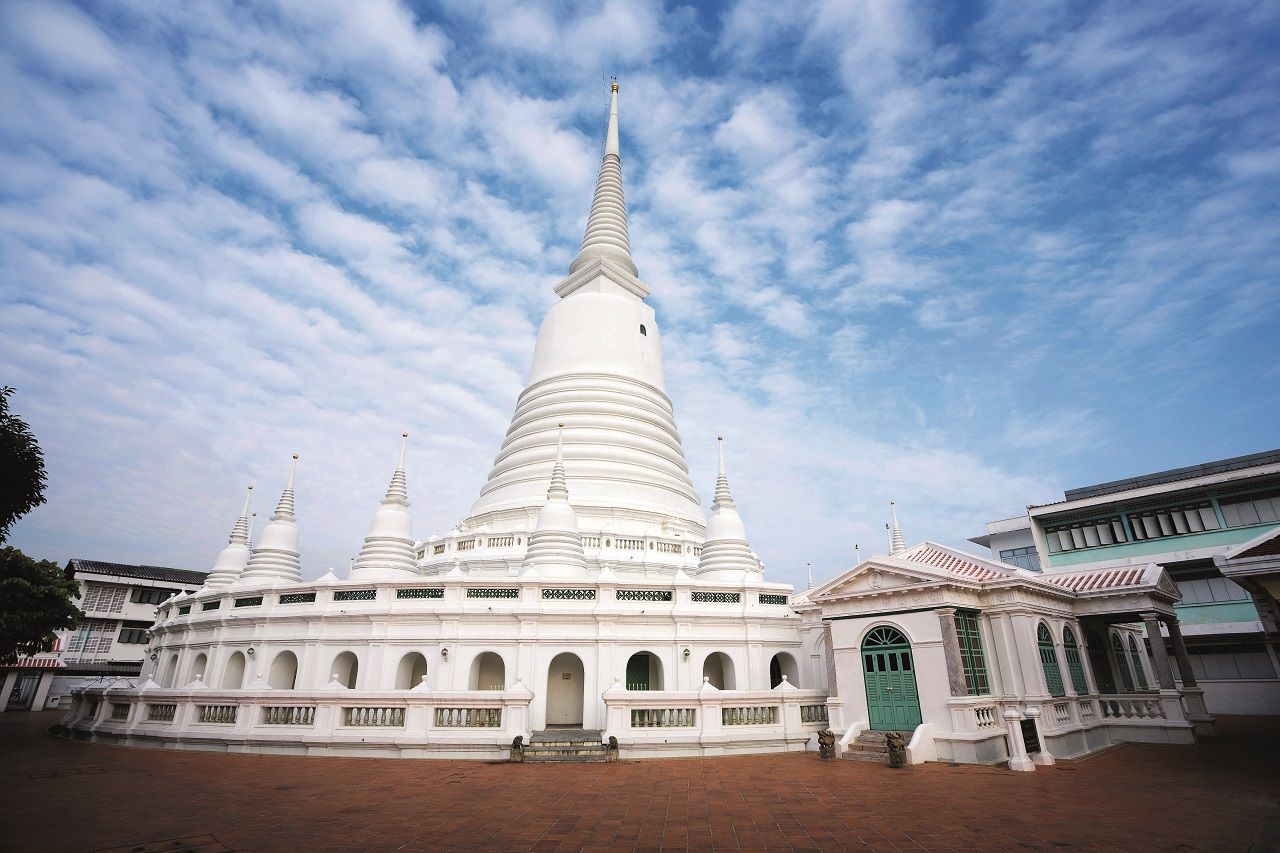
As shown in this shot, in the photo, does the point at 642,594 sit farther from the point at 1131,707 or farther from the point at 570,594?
the point at 1131,707

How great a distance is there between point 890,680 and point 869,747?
75.9 inches

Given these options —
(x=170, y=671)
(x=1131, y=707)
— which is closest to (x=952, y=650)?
(x=1131, y=707)

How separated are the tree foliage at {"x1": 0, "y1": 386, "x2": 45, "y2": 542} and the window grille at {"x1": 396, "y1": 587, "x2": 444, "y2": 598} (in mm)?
9869

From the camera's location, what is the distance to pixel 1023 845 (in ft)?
29.1

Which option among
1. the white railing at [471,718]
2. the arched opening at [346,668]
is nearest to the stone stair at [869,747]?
the white railing at [471,718]

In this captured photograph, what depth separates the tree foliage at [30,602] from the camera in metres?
29.0

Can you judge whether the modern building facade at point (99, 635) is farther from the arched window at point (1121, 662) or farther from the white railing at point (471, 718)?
the arched window at point (1121, 662)

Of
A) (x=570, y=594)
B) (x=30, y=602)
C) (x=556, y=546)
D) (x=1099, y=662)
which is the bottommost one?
(x=1099, y=662)

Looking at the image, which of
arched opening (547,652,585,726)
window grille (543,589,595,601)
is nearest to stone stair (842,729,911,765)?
arched opening (547,652,585,726)

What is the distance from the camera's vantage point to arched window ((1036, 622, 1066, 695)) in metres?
18.2

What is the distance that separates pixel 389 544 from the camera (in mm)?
26953

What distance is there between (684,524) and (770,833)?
69.4 feet

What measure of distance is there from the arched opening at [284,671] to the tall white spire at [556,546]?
31.2ft

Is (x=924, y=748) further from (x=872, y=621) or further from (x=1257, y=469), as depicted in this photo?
(x=1257, y=469)
